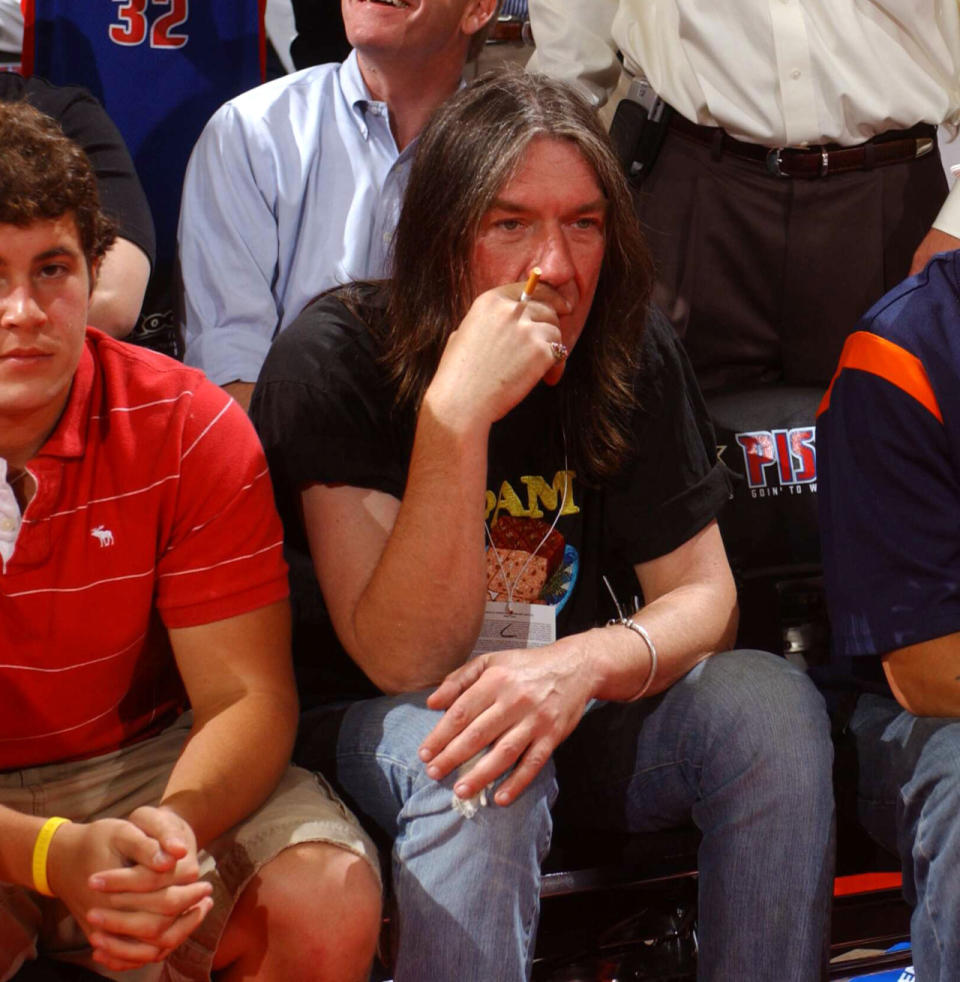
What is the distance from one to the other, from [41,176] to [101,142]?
94 centimetres

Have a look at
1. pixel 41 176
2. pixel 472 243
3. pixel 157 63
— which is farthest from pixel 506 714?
pixel 157 63

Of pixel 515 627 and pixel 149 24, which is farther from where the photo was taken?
pixel 149 24

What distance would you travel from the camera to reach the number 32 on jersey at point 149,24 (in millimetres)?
2648

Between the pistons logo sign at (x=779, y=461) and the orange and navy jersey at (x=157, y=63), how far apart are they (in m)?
1.21

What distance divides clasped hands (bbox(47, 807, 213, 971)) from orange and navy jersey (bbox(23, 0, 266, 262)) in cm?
156

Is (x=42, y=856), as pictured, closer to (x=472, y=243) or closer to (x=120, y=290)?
(x=472, y=243)

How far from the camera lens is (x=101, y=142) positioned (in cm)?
250

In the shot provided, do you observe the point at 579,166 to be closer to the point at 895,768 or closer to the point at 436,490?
the point at 436,490

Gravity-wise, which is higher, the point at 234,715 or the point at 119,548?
the point at 119,548

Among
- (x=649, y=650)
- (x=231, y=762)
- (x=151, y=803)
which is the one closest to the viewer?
(x=231, y=762)

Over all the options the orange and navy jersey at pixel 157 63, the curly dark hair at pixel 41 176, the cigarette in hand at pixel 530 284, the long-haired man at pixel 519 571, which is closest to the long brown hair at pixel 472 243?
the long-haired man at pixel 519 571

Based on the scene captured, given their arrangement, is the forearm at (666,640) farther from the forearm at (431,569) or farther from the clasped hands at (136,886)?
the clasped hands at (136,886)

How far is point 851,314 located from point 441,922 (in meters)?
1.57

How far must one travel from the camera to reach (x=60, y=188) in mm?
1625
